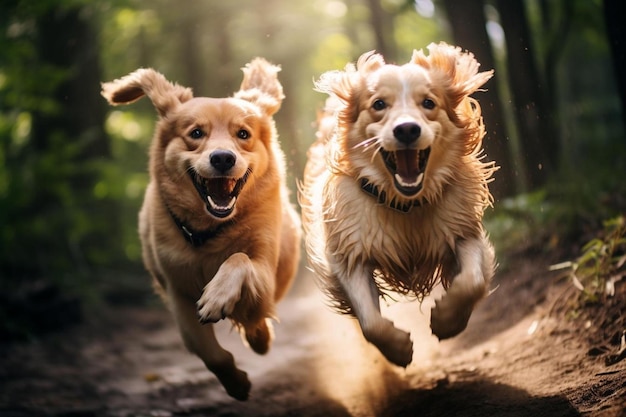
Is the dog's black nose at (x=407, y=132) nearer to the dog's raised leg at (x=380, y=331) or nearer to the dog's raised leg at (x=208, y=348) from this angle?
the dog's raised leg at (x=380, y=331)

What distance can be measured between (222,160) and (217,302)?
2.91 feet

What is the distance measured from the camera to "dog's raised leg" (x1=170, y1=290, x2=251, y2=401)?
4473 millimetres

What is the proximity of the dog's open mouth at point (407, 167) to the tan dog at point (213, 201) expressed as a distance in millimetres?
958

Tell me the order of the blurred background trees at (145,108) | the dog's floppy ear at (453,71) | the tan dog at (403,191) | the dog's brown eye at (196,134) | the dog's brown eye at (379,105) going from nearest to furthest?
the tan dog at (403,191), the dog's brown eye at (379,105), the dog's floppy ear at (453,71), the dog's brown eye at (196,134), the blurred background trees at (145,108)

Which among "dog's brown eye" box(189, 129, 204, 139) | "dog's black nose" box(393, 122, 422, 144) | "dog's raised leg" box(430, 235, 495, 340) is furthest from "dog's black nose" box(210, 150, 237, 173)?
"dog's raised leg" box(430, 235, 495, 340)

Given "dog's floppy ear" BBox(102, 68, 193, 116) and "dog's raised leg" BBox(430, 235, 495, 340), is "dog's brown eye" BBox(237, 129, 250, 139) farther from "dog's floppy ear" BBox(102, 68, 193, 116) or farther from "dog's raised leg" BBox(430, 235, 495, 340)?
"dog's raised leg" BBox(430, 235, 495, 340)

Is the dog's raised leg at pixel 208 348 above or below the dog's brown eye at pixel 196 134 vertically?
below

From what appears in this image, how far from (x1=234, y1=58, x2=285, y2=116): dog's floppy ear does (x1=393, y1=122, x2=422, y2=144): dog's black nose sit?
1315mm

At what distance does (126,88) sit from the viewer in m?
4.58

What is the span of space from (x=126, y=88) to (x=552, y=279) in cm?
410

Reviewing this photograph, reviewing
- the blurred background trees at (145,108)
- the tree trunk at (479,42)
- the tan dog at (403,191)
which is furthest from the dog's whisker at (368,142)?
the tree trunk at (479,42)

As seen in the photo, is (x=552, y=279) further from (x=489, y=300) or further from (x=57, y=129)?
(x=57, y=129)

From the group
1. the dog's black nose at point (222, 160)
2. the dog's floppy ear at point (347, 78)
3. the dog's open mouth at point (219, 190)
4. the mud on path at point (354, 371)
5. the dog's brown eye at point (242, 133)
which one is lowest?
the mud on path at point (354, 371)

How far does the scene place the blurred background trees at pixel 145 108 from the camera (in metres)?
7.37
